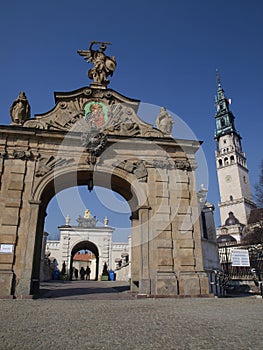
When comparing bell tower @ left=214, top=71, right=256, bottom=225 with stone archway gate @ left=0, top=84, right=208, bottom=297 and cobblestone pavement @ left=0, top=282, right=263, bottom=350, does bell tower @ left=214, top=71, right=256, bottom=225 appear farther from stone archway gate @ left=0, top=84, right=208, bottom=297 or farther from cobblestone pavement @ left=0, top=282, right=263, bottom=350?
cobblestone pavement @ left=0, top=282, right=263, bottom=350

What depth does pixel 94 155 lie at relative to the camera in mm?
14164

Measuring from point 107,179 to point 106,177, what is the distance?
34cm

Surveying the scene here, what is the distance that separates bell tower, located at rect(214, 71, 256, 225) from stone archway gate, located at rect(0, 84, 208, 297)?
244ft

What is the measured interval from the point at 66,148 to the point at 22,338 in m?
10.6

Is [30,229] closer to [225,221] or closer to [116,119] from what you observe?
[116,119]

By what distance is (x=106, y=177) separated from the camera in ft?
48.6

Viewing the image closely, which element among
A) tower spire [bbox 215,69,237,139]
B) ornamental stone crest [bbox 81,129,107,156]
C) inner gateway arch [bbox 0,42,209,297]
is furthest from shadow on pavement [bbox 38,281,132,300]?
tower spire [bbox 215,69,237,139]

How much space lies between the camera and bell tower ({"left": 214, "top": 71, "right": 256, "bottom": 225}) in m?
85.4

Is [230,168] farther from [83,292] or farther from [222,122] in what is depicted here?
[83,292]

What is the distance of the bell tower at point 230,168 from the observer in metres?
85.4

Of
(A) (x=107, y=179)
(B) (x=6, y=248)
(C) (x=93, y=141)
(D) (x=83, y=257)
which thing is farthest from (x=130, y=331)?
(D) (x=83, y=257)

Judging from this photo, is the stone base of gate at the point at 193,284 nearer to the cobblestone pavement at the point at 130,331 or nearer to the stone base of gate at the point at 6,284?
the cobblestone pavement at the point at 130,331

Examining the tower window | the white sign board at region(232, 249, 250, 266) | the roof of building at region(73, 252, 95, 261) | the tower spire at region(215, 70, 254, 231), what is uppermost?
the tower window

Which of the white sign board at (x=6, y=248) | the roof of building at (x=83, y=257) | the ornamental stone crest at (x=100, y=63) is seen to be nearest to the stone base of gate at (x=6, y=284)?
the white sign board at (x=6, y=248)
